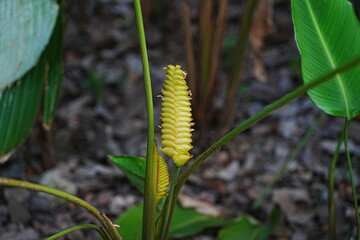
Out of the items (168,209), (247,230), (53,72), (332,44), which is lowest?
(247,230)

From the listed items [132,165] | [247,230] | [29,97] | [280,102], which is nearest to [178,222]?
[247,230]

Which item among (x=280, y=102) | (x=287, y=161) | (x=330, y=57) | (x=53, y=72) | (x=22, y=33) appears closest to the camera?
(x=280, y=102)

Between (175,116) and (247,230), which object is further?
(247,230)

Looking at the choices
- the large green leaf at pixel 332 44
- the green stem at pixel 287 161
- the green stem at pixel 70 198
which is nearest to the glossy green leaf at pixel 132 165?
the green stem at pixel 70 198

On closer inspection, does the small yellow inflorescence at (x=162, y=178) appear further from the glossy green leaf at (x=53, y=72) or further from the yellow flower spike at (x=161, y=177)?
the glossy green leaf at (x=53, y=72)

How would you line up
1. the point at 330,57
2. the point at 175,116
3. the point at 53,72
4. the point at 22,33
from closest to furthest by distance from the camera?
the point at 175,116 → the point at 330,57 → the point at 22,33 → the point at 53,72

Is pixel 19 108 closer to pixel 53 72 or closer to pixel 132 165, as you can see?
pixel 53 72

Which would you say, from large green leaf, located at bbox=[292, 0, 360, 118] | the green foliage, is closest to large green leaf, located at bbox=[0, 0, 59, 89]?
the green foliage
